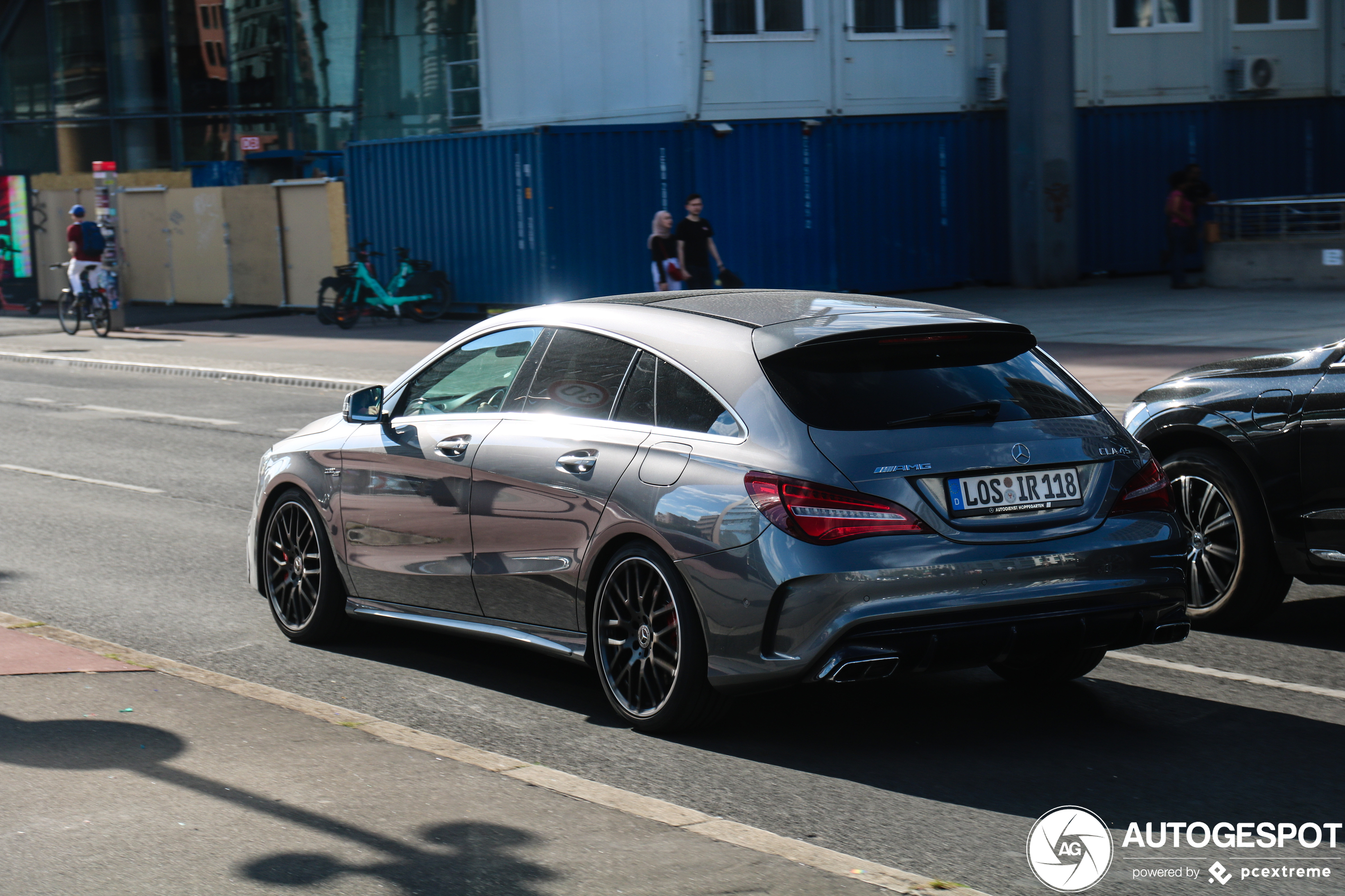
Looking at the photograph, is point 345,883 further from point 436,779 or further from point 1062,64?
point 1062,64

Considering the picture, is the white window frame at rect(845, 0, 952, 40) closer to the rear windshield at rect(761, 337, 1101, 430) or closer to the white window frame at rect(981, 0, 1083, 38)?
the white window frame at rect(981, 0, 1083, 38)

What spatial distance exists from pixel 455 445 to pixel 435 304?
74.1ft

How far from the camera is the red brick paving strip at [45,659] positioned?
645 centimetres

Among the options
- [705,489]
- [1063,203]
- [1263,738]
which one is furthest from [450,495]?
[1063,203]

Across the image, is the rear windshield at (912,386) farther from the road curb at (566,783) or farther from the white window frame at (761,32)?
the white window frame at (761,32)

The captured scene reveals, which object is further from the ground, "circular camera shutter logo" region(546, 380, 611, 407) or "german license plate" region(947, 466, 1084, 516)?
"circular camera shutter logo" region(546, 380, 611, 407)

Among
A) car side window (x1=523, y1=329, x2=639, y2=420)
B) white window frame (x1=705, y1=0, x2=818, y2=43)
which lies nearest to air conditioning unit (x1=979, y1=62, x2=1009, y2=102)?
white window frame (x1=705, y1=0, x2=818, y2=43)

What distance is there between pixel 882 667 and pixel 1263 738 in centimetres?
138

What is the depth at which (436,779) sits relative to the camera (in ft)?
16.6

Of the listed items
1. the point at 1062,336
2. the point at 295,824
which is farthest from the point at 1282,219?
the point at 295,824

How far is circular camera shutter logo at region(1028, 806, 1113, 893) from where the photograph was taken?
419 cm

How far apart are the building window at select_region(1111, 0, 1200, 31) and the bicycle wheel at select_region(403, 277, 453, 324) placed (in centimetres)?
1445

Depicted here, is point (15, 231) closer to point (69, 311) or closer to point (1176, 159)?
point (69, 311)

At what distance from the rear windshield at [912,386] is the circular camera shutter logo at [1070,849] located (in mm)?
1324
